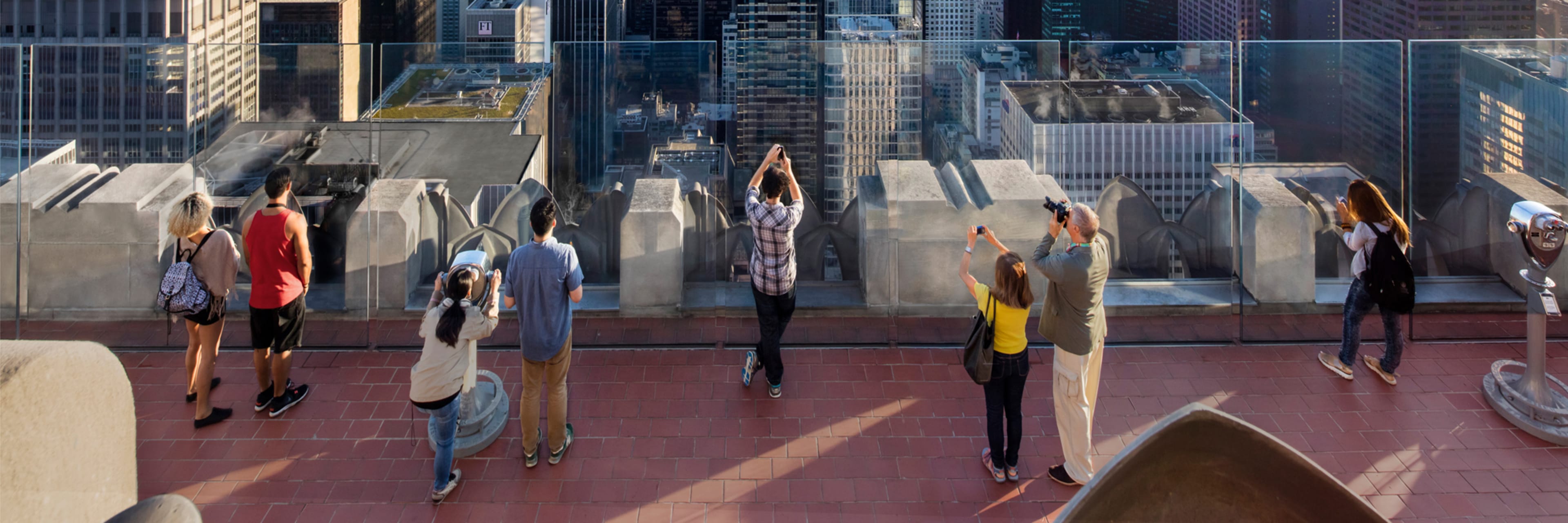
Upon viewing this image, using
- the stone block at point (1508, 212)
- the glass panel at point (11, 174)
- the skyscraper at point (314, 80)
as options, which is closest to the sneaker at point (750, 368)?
the skyscraper at point (314, 80)

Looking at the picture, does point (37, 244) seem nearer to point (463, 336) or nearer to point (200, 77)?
point (200, 77)

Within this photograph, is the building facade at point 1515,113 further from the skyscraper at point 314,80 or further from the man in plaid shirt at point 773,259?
the skyscraper at point 314,80

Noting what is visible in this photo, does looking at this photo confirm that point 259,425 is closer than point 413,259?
Yes

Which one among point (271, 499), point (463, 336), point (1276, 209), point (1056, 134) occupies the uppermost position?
point (1056, 134)

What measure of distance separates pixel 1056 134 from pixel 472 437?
3.81 m

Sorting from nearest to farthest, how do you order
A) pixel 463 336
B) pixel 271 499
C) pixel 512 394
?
pixel 463 336 < pixel 271 499 < pixel 512 394

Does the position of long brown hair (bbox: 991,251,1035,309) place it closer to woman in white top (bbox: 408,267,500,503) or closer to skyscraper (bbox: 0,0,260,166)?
woman in white top (bbox: 408,267,500,503)

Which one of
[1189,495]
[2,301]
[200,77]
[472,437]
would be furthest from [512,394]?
[1189,495]

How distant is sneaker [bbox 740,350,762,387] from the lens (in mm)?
4852

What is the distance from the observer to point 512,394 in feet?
15.8

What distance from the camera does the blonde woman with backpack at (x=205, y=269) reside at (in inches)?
167

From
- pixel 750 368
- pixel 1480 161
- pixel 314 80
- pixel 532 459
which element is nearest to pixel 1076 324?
pixel 750 368

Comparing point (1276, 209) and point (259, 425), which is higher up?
point (1276, 209)

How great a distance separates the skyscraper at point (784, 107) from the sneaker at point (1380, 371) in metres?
3.19
